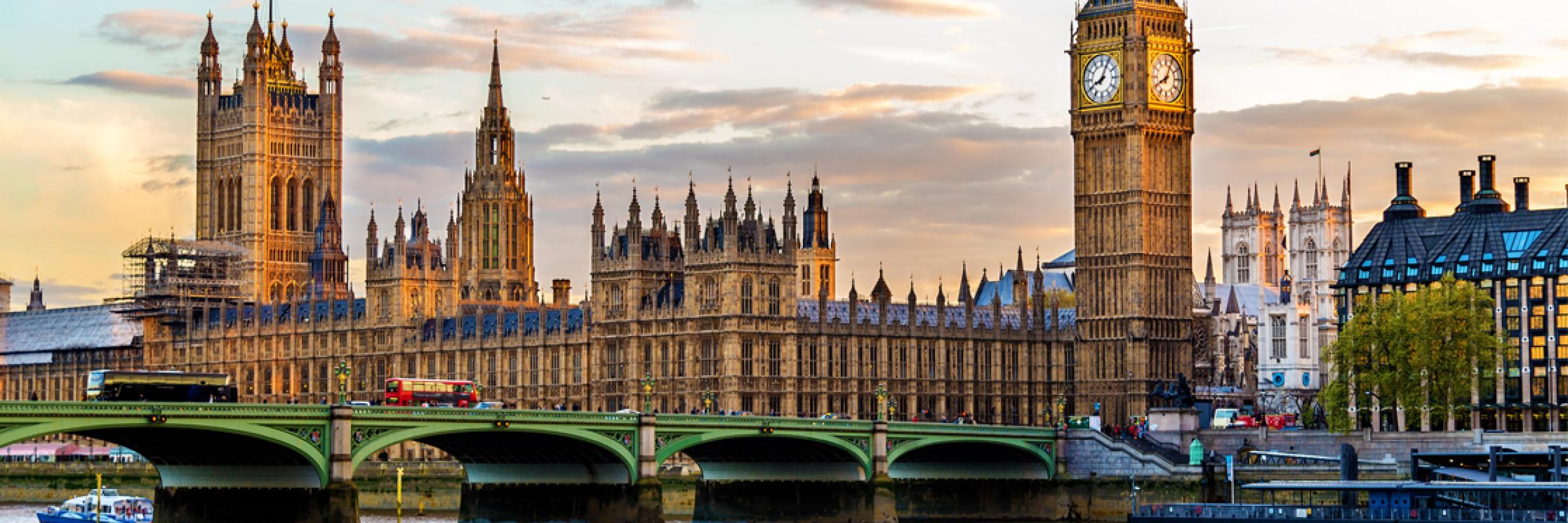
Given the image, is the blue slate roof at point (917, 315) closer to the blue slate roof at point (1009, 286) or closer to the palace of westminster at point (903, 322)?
the palace of westminster at point (903, 322)

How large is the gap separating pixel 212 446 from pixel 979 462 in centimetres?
3833

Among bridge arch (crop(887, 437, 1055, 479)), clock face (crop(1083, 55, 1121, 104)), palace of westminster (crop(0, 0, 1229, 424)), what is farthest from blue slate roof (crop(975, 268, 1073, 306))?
bridge arch (crop(887, 437, 1055, 479))

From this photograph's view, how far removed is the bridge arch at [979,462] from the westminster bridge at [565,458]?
8cm

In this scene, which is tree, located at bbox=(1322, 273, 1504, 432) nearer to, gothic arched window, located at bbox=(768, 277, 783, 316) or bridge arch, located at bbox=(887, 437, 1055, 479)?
bridge arch, located at bbox=(887, 437, 1055, 479)

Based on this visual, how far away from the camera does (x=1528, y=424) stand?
125250mm

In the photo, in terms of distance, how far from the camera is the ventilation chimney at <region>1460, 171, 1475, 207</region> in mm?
138375

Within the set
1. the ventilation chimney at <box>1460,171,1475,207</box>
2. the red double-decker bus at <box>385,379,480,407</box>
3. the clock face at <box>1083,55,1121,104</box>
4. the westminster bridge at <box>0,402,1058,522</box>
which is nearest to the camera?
the westminster bridge at <box>0,402,1058,522</box>

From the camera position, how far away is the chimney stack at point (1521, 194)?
13350 cm

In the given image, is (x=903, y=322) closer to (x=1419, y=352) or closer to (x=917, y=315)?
(x=917, y=315)

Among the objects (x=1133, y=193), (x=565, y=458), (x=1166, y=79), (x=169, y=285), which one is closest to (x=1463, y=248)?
(x=1133, y=193)

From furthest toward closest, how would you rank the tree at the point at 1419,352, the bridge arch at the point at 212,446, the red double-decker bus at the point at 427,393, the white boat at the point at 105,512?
the red double-decker bus at the point at 427,393 < the tree at the point at 1419,352 < the white boat at the point at 105,512 < the bridge arch at the point at 212,446

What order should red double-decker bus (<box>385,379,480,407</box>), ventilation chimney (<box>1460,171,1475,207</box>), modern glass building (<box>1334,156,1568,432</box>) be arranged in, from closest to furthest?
1. red double-decker bus (<box>385,379,480,407</box>)
2. modern glass building (<box>1334,156,1568,432</box>)
3. ventilation chimney (<box>1460,171,1475,207</box>)

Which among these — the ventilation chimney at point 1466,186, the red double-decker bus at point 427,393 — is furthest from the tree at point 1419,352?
the red double-decker bus at point 427,393

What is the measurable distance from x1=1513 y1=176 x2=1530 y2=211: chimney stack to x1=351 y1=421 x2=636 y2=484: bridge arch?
54.2 m
